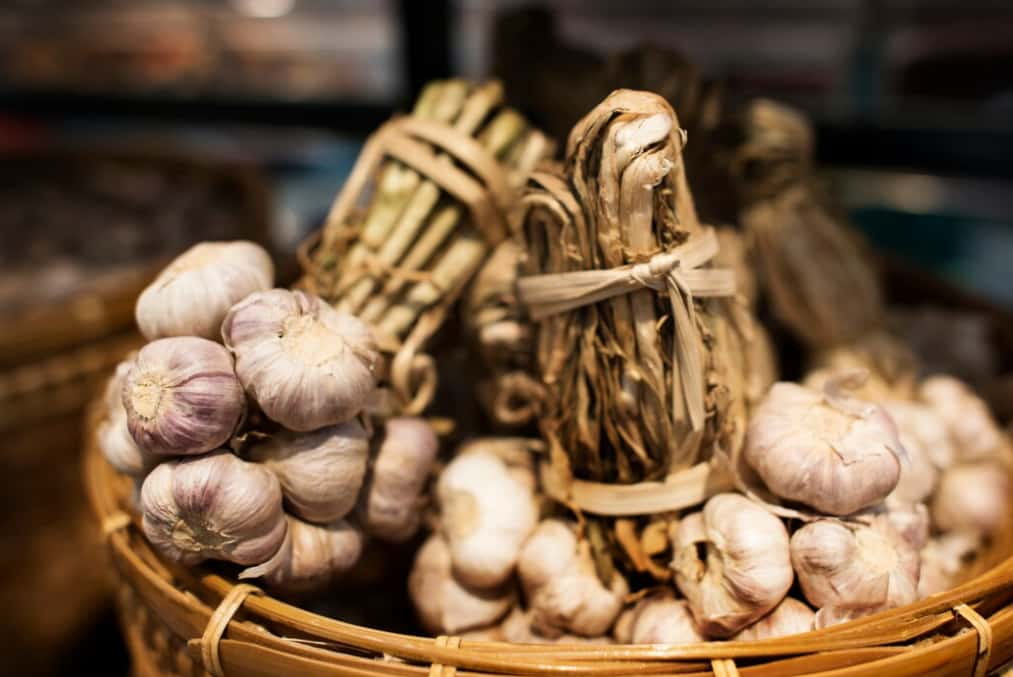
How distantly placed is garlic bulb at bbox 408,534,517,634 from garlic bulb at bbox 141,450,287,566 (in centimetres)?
16

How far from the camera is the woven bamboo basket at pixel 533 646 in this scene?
0.57 meters

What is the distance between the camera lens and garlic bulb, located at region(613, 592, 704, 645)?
0.66 m

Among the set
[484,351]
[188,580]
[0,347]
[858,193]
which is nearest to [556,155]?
[484,351]

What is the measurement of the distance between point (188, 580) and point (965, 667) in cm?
59

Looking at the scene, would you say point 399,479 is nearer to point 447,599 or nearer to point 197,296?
point 447,599

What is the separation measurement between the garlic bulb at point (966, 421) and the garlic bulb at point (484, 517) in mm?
473

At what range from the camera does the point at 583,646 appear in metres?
0.60

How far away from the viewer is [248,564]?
0.66 m

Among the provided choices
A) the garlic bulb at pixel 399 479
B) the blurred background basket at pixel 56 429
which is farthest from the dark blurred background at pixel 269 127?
the garlic bulb at pixel 399 479

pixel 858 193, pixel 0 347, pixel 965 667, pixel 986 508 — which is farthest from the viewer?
pixel 858 193

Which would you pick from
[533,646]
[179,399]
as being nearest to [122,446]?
[179,399]

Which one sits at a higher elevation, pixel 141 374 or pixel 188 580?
pixel 141 374

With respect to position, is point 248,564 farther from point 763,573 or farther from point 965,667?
point 965,667

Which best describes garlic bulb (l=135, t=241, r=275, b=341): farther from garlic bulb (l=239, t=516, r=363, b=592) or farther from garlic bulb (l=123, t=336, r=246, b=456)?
garlic bulb (l=239, t=516, r=363, b=592)
